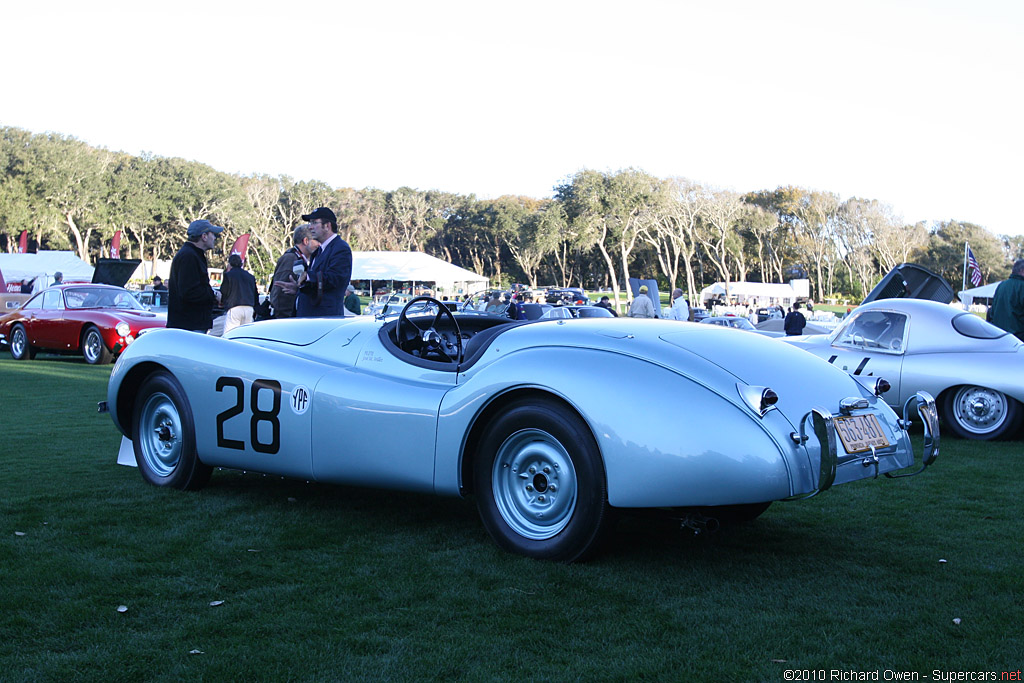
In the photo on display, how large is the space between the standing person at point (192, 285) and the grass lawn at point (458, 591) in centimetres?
199

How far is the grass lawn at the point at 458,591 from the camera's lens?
2.77 metres

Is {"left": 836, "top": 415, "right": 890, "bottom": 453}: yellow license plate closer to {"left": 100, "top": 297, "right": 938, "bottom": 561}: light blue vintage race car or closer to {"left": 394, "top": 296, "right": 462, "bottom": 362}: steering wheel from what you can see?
{"left": 100, "top": 297, "right": 938, "bottom": 561}: light blue vintage race car

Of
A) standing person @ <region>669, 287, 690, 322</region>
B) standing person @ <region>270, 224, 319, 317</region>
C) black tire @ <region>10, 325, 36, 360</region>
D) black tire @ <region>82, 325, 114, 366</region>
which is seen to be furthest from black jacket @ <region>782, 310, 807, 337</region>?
black tire @ <region>10, 325, 36, 360</region>

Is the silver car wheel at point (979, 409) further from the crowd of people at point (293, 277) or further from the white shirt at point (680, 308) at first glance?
the white shirt at point (680, 308)

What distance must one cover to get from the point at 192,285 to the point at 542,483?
4.22 metres

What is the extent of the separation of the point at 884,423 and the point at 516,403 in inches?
65.2

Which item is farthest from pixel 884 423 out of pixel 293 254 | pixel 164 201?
pixel 164 201

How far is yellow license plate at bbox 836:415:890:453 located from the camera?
375 cm

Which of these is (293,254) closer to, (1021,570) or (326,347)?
(326,347)

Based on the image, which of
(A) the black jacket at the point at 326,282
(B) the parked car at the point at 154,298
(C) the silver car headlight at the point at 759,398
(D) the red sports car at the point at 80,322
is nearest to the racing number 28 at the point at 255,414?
(A) the black jacket at the point at 326,282

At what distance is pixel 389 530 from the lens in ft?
14.5

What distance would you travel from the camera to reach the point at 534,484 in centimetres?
388

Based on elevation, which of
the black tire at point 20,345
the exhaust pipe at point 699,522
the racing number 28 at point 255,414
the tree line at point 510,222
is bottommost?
the black tire at point 20,345

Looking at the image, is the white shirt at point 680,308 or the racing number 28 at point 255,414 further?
the white shirt at point 680,308
